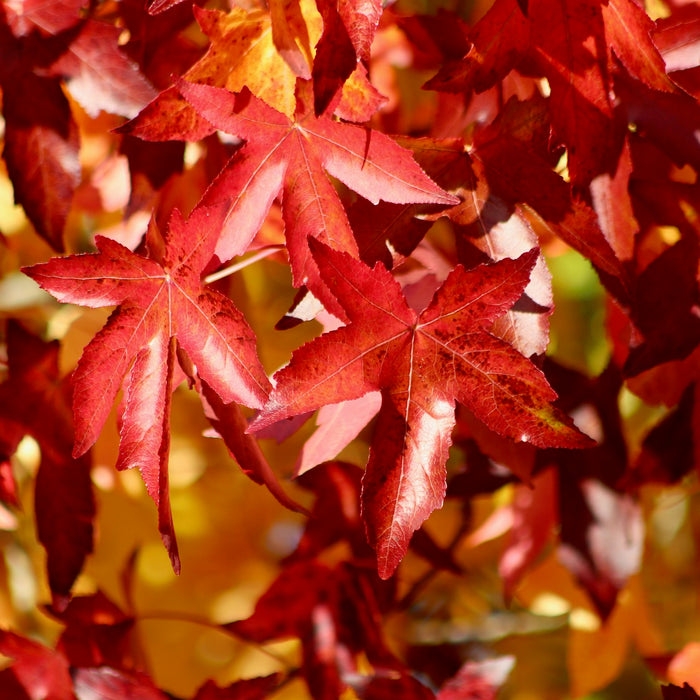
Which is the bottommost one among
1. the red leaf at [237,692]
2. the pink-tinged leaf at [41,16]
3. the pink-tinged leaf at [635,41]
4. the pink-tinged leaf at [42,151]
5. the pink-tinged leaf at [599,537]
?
the pink-tinged leaf at [599,537]

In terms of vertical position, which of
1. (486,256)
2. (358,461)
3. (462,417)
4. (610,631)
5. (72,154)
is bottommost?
(610,631)

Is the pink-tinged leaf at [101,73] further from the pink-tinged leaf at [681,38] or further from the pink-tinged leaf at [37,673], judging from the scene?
the pink-tinged leaf at [37,673]

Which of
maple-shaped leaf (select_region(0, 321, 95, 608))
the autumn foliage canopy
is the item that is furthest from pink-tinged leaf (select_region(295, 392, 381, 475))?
maple-shaped leaf (select_region(0, 321, 95, 608))

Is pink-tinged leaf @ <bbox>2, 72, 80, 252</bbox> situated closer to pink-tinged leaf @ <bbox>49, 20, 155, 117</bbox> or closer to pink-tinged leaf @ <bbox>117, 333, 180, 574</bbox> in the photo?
pink-tinged leaf @ <bbox>49, 20, 155, 117</bbox>

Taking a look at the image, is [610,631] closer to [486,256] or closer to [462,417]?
[462,417]

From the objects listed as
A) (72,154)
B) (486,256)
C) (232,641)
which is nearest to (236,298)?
(72,154)

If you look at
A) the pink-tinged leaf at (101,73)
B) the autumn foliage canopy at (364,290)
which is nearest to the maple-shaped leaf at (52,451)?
the autumn foliage canopy at (364,290)

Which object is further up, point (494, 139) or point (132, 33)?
point (132, 33)
